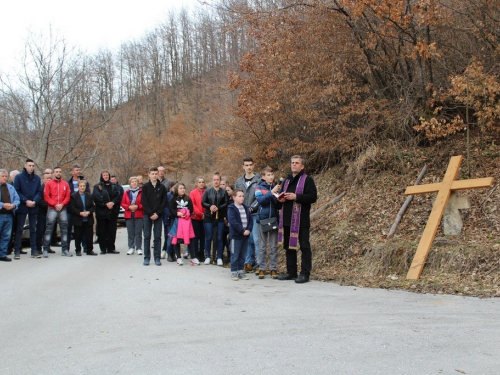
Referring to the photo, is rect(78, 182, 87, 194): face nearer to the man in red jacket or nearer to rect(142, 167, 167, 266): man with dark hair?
the man in red jacket

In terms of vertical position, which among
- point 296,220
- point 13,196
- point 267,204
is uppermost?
point 13,196

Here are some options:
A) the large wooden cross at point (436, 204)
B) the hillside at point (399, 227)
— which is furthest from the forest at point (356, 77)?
the large wooden cross at point (436, 204)

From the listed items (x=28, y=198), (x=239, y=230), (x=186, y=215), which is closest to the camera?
(x=239, y=230)

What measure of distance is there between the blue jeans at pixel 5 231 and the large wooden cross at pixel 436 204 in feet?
27.9

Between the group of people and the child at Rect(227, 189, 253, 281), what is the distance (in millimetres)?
19

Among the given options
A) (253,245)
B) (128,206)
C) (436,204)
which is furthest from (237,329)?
(128,206)

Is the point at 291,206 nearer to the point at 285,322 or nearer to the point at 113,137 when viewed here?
the point at 285,322

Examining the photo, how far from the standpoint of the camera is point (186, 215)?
11.0 meters

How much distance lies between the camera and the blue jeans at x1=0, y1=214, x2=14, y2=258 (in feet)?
35.3

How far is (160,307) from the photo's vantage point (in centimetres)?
645

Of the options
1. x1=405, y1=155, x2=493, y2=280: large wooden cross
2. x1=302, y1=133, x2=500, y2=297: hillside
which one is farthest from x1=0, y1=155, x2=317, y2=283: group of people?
x1=405, y1=155, x2=493, y2=280: large wooden cross

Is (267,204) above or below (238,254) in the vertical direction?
above

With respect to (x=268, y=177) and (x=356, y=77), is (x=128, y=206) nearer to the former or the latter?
(x=268, y=177)

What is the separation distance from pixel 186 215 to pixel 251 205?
5.49 ft
